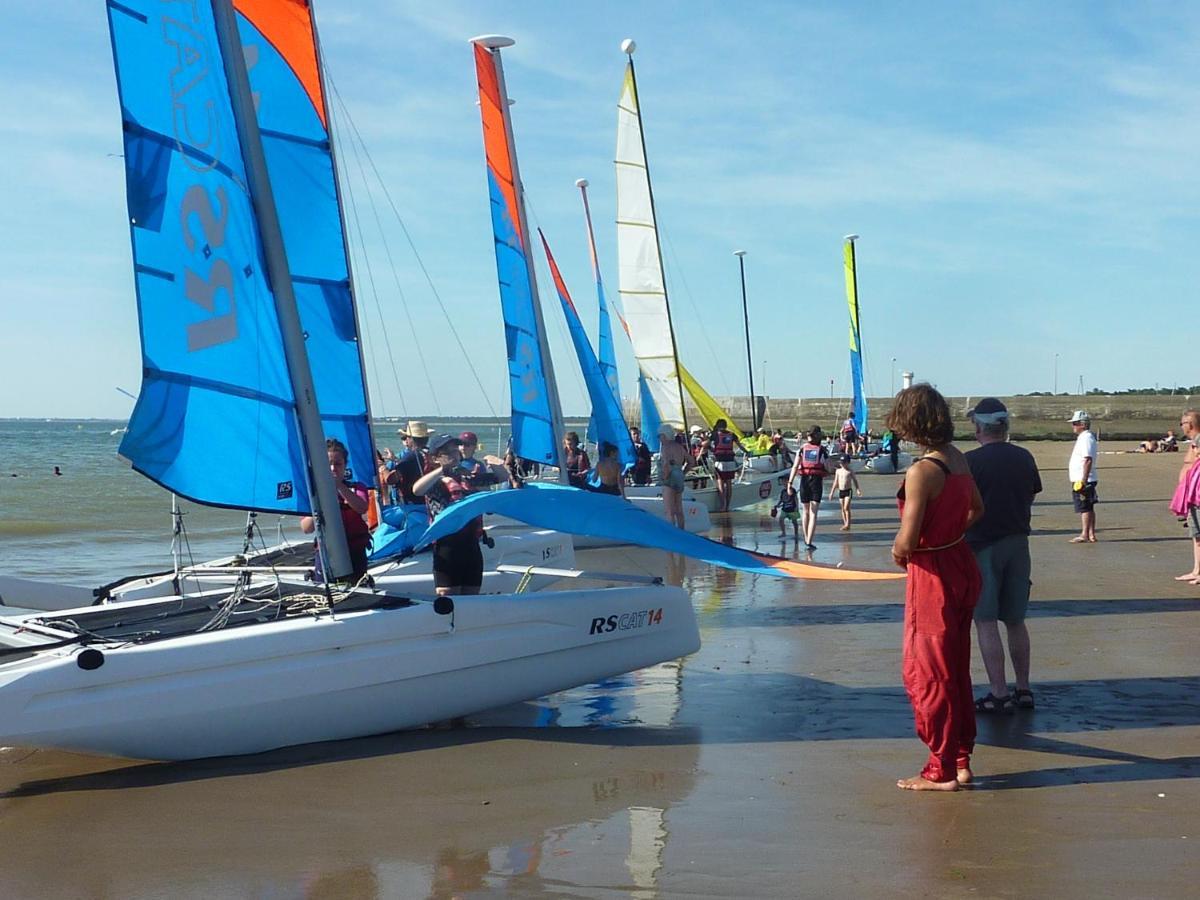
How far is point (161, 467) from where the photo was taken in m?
6.55

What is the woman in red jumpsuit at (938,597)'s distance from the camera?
4816mm

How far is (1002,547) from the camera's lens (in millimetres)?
6086

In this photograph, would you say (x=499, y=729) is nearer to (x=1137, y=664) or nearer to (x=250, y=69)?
(x=1137, y=664)

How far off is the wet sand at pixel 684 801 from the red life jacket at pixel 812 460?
6798 millimetres

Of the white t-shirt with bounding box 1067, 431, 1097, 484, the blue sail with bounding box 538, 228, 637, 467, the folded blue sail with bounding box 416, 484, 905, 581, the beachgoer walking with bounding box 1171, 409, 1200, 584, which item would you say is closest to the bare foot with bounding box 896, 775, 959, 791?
the folded blue sail with bounding box 416, 484, 905, 581

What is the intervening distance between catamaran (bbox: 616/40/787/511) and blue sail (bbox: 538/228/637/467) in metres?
2.93

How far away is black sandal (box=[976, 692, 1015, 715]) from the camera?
601 cm

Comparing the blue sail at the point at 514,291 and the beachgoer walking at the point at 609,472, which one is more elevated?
the blue sail at the point at 514,291

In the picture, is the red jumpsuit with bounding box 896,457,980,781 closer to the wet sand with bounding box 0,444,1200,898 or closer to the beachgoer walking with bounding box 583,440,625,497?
the wet sand with bounding box 0,444,1200,898

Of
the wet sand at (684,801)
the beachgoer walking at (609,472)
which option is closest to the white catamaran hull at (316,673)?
the wet sand at (684,801)

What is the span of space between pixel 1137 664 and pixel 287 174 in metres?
6.50

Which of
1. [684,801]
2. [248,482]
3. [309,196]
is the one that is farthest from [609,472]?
[684,801]

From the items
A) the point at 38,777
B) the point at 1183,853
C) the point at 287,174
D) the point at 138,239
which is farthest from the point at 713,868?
the point at 287,174

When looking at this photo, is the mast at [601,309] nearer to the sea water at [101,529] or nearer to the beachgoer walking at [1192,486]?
the sea water at [101,529]
